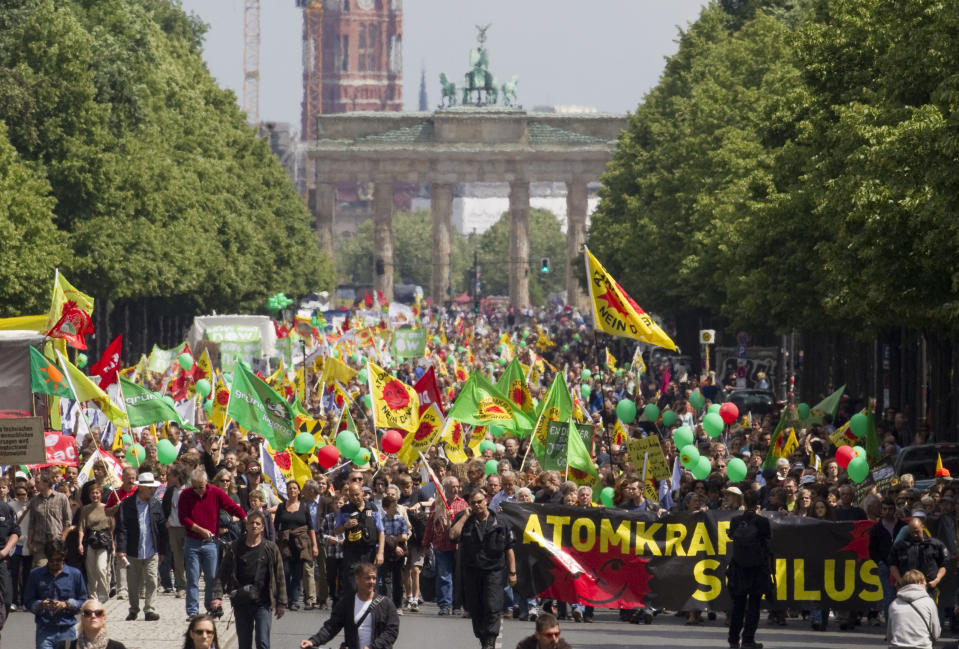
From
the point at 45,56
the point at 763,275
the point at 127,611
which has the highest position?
the point at 45,56

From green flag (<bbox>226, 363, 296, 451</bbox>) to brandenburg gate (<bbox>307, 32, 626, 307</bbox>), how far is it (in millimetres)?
122038

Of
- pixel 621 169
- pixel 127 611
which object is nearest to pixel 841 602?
pixel 127 611

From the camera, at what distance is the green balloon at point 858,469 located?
25.7 meters

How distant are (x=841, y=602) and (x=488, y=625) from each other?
13.5 ft

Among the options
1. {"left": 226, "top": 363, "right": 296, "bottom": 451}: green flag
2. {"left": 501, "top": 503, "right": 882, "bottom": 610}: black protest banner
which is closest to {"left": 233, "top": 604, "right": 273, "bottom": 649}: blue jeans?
{"left": 501, "top": 503, "right": 882, "bottom": 610}: black protest banner

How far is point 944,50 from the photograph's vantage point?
28672 mm

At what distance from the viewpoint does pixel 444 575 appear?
24.1 m

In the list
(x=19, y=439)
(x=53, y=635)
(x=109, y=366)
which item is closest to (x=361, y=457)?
(x=109, y=366)

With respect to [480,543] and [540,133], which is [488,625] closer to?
[480,543]

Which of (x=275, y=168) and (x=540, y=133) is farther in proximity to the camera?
(x=540, y=133)

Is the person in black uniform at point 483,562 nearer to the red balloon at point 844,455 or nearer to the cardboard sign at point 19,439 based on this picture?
the cardboard sign at point 19,439

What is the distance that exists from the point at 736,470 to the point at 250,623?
9.18 meters

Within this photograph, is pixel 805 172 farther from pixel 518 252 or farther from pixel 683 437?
pixel 518 252

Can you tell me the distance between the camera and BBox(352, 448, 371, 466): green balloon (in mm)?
27861
